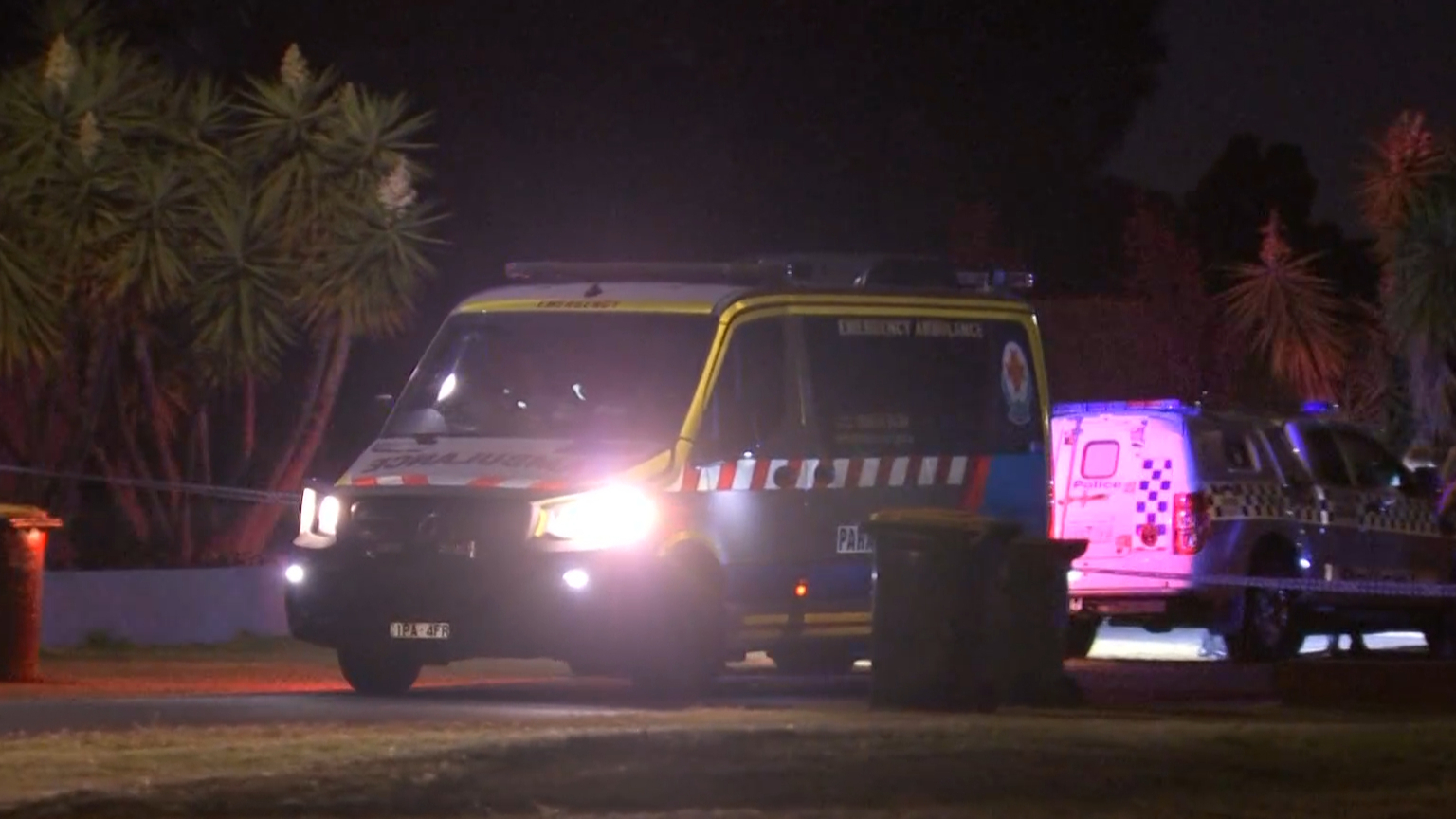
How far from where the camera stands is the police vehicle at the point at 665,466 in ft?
46.5

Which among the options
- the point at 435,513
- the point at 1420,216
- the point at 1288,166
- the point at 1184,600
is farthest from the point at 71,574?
Answer: the point at 1288,166

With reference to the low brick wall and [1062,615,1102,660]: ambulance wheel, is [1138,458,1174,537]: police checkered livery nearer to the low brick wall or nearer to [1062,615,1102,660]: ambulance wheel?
[1062,615,1102,660]: ambulance wheel

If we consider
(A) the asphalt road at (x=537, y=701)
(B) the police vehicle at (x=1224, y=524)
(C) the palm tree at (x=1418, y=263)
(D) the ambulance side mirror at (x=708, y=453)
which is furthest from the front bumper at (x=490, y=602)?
(C) the palm tree at (x=1418, y=263)

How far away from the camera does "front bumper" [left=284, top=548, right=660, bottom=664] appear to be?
14.0 meters

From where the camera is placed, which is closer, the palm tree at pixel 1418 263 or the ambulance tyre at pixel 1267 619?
the ambulance tyre at pixel 1267 619

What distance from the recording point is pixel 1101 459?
19.6 m

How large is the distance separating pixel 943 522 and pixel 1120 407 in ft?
21.0

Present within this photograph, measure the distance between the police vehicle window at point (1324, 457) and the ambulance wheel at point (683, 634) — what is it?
725 centimetres

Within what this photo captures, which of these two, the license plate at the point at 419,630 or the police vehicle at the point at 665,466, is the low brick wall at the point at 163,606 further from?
the license plate at the point at 419,630

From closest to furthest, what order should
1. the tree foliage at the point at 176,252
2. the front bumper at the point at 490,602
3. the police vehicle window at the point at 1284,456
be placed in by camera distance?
the front bumper at the point at 490,602 < the police vehicle window at the point at 1284,456 < the tree foliage at the point at 176,252

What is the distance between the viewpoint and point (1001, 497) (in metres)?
16.7

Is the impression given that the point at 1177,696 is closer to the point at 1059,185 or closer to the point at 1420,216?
the point at 1420,216

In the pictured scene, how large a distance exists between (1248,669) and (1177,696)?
2.53 meters

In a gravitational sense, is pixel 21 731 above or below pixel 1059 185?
below
